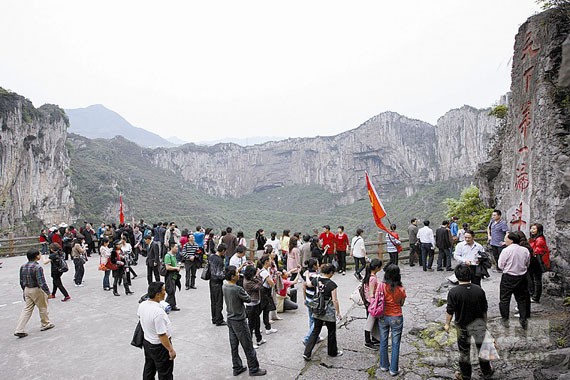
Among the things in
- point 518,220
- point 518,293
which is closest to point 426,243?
point 518,220

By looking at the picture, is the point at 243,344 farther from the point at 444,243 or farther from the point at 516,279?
the point at 444,243

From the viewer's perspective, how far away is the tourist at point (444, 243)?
9.69 metres

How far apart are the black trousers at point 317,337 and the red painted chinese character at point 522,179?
18.8ft

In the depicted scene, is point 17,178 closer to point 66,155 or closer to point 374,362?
point 66,155

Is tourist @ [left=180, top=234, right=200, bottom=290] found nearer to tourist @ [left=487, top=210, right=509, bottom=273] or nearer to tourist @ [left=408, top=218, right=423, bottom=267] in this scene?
tourist @ [left=408, top=218, right=423, bottom=267]

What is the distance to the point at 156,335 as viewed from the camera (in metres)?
3.82

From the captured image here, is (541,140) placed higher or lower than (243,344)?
higher

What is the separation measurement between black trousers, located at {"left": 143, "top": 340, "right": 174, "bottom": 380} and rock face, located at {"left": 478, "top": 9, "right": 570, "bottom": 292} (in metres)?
6.53

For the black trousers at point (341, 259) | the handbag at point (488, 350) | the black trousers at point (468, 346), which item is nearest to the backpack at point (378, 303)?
the black trousers at point (468, 346)

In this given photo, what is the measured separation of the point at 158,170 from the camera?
106 meters

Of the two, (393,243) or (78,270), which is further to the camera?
(393,243)

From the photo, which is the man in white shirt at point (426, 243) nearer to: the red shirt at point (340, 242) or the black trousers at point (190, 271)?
the red shirt at point (340, 242)

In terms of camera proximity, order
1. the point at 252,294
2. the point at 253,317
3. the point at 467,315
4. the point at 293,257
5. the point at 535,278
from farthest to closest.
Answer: the point at 293,257, the point at 535,278, the point at 253,317, the point at 252,294, the point at 467,315

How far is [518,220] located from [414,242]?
347 centimetres
